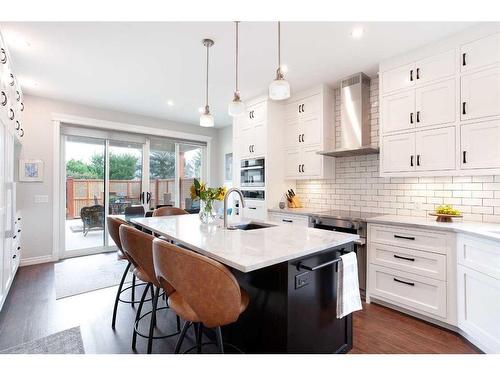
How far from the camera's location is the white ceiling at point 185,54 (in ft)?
7.98

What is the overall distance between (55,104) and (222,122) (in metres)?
3.03

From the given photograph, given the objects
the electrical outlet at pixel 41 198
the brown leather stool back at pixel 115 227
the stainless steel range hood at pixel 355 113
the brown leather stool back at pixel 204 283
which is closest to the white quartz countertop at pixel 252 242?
the brown leather stool back at pixel 204 283

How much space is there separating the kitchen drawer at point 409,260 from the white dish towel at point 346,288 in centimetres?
116

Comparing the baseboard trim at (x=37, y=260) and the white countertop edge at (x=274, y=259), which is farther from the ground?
the white countertop edge at (x=274, y=259)

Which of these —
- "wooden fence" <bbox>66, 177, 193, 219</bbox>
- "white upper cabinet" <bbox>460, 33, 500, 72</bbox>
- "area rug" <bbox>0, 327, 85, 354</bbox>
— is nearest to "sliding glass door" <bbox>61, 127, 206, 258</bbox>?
"wooden fence" <bbox>66, 177, 193, 219</bbox>

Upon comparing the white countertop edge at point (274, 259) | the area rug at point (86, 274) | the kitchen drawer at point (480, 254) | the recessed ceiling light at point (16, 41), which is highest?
the recessed ceiling light at point (16, 41)


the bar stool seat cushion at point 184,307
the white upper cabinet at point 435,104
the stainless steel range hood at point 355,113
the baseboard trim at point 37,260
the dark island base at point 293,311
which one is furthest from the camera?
the baseboard trim at point 37,260

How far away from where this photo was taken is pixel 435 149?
104 inches

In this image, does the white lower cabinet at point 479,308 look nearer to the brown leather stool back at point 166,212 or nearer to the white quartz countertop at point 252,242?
the white quartz countertop at point 252,242

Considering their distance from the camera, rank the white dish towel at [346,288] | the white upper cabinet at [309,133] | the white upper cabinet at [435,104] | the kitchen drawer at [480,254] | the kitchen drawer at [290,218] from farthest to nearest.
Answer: the white upper cabinet at [309,133] → the kitchen drawer at [290,218] → the white upper cabinet at [435,104] → the kitchen drawer at [480,254] → the white dish towel at [346,288]

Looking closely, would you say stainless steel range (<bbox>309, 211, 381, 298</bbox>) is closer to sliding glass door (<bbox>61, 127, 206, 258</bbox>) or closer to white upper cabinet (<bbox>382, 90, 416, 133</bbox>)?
white upper cabinet (<bbox>382, 90, 416, 133</bbox>)

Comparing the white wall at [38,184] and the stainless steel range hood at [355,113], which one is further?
the white wall at [38,184]

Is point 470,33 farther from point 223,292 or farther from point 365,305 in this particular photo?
point 223,292
